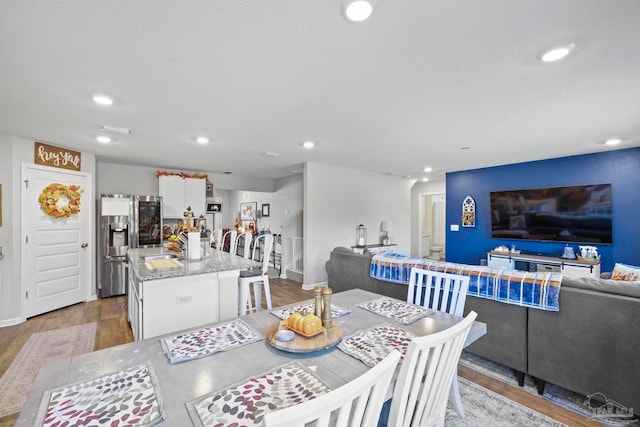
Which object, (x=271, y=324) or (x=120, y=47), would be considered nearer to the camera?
(x=271, y=324)

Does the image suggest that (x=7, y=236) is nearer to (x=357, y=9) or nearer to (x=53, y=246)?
(x=53, y=246)

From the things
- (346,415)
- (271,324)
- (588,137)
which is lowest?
(271,324)

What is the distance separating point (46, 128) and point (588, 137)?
6692mm

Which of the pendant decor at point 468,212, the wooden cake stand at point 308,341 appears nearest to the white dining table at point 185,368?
the wooden cake stand at point 308,341

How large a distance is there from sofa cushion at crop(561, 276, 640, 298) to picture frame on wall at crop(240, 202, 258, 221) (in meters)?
7.71

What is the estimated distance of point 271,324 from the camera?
1.57m

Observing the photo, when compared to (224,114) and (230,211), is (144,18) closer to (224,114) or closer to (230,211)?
(224,114)

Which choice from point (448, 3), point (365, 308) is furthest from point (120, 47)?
point (365, 308)

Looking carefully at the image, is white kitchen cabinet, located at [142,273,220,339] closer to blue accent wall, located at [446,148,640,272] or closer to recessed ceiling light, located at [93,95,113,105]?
recessed ceiling light, located at [93,95,113,105]

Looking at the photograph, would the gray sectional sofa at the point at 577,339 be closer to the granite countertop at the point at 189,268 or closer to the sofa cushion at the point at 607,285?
the sofa cushion at the point at 607,285

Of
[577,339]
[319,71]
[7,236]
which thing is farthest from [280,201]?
[577,339]

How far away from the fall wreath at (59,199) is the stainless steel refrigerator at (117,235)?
48cm

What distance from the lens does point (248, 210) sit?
923cm

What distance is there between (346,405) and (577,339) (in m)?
2.29
